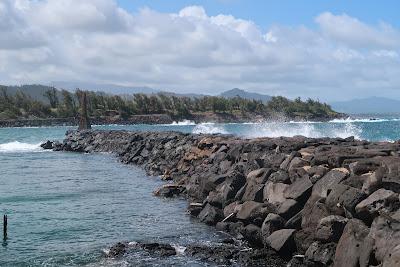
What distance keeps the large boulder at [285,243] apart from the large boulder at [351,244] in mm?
2177

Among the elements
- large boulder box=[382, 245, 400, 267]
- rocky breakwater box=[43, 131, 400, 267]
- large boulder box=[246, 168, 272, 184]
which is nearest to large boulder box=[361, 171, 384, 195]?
rocky breakwater box=[43, 131, 400, 267]

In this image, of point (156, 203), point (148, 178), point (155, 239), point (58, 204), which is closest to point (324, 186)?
point (155, 239)

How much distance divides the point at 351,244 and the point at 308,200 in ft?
11.6

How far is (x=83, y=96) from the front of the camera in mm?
84062

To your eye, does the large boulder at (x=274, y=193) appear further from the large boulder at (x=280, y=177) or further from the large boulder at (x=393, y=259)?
the large boulder at (x=393, y=259)

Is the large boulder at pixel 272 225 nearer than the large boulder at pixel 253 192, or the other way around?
the large boulder at pixel 272 225

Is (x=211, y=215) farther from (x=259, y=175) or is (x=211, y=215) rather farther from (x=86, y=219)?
(x=86, y=219)

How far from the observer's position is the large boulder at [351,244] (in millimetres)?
11547

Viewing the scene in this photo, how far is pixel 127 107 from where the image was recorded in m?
169

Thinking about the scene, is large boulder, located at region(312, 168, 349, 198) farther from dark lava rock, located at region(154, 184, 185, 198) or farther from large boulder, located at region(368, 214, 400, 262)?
dark lava rock, located at region(154, 184, 185, 198)

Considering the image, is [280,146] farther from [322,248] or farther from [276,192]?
[322,248]

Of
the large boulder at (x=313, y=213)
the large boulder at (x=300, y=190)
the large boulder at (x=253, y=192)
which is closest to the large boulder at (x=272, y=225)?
the large boulder at (x=313, y=213)

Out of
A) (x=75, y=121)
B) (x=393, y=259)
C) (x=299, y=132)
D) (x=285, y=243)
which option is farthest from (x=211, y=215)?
(x=75, y=121)

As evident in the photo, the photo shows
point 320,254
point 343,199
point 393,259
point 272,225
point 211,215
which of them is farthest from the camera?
point 211,215
